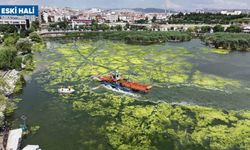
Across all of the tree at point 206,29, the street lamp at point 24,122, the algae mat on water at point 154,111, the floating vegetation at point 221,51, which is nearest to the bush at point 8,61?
the algae mat on water at point 154,111

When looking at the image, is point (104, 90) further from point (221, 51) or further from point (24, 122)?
point (221, 51)

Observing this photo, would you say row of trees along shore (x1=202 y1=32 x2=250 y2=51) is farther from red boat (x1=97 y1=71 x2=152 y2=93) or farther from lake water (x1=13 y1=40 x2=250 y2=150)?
red boat (x1=97 y1=71 x2=152 y2=93)

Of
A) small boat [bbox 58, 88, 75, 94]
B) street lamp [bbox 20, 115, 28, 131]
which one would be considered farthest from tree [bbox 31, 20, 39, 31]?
street lamp [bbox 20, 115, 28, 131]

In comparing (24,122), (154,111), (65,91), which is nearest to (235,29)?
(154,111)

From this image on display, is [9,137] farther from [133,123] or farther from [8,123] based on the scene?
[133,123]

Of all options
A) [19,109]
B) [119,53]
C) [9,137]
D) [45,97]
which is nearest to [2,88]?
[19,109]

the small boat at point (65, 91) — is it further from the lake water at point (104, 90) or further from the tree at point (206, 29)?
the tree at point (206, 29)
